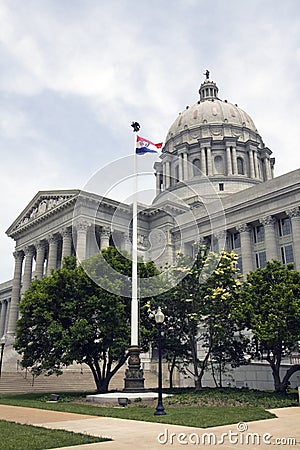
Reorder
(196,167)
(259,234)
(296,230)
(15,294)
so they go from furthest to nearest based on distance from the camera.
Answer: (196,167) < (15,294) < (259,234) < (296,230)

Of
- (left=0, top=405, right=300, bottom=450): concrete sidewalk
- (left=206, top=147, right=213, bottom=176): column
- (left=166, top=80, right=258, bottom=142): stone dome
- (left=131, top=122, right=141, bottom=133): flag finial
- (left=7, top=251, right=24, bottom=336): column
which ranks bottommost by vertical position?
(left=0, top=405, right=300, bottom=450): concrete sidewalk

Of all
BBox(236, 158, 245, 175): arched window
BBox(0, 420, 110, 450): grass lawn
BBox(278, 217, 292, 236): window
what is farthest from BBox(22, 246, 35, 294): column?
BBox(0, 420, 110, 450): grass lawn

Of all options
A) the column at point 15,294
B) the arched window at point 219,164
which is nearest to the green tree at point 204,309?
the column at point 15,294

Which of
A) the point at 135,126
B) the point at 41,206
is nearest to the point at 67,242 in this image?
the point at 41,206

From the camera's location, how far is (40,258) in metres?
60.6

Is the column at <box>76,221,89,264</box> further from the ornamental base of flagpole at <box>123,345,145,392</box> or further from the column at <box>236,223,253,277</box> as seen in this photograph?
the ornamental base of flagpole at <box>123,345,145,392</box>

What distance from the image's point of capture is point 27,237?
2511 inches

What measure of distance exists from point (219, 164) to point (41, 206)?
33482mm

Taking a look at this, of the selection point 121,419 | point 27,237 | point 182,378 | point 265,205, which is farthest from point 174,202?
point 121,419

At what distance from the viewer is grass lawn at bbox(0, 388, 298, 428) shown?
51.3ft

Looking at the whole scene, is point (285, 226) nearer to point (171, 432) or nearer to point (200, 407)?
point (200, 407)

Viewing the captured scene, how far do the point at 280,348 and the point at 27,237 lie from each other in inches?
1819

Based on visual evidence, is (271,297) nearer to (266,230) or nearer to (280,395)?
(280,395)

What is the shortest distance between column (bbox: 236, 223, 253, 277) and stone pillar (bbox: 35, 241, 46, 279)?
27329 millimetres
